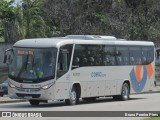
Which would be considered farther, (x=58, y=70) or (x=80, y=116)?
(x=58, y=70)

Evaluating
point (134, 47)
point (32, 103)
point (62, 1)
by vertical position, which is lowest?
point (32, 103)

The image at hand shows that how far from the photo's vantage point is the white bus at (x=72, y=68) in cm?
2609

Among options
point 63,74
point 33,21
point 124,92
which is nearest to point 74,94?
point 63,74

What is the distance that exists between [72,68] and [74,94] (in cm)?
120

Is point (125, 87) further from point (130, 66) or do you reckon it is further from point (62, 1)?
point (62, 1)

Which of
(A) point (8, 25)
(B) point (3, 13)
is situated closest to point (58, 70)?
(A) point (8, 25)

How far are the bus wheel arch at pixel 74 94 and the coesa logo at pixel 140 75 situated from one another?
5376 mm

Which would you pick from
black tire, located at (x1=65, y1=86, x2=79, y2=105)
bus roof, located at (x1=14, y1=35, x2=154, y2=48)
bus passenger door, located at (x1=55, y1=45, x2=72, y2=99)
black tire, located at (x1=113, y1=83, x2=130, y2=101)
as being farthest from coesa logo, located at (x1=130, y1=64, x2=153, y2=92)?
bus passenger door, located at (x1=55, y1=45, x2=72, y2=99)

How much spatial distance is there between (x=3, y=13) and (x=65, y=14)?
20097 millimetres

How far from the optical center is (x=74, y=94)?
27531mm

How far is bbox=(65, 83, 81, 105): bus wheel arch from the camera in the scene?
27284 millimetres

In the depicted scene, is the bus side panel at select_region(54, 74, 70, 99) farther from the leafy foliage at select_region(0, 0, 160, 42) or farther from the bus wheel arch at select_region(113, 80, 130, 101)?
the leafy foliage at select_region(0, 0, 160, 42)

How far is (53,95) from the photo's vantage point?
26.1 meters

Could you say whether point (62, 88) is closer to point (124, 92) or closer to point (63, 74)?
point (63, 74)
